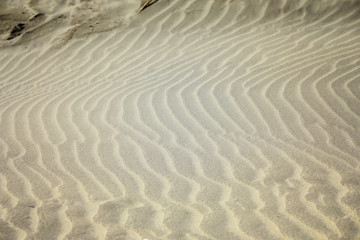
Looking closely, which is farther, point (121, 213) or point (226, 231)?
point (121, 213)

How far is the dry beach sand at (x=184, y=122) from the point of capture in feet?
7.55

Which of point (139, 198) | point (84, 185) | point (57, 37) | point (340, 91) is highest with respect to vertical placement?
point (57, 37)

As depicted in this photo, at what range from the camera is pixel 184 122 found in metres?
3.70

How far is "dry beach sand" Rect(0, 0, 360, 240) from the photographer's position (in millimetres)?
2303

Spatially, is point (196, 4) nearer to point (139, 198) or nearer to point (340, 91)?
point (340, 91)

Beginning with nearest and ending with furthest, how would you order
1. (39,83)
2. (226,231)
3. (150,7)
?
(226,231), (39,83), (150,7)

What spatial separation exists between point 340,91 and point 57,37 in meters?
4.80

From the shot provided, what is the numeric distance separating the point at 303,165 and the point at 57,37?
5.16 m

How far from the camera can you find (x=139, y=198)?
2.56 m

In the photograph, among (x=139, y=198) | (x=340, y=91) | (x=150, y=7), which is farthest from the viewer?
(x=150, y=7)

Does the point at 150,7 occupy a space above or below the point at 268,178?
above

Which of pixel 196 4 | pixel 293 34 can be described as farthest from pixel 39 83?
pixel 293 34

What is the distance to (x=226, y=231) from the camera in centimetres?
213

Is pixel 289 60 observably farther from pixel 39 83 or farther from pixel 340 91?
pixel 39 83
